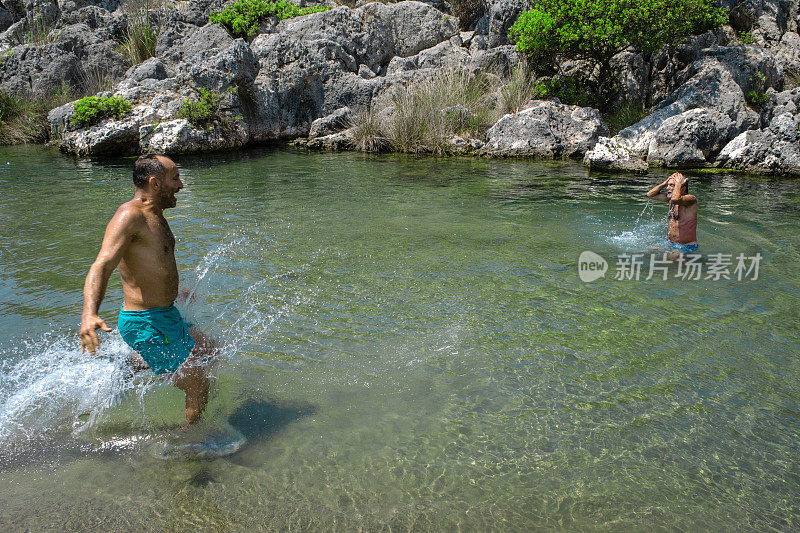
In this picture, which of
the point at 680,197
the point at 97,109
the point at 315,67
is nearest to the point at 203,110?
the point at 97,109

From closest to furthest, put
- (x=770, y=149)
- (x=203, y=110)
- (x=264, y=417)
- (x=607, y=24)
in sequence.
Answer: (x=264, y=417)
(x=770, y=149)
(x=607, y=24)
(x=203, y=110)

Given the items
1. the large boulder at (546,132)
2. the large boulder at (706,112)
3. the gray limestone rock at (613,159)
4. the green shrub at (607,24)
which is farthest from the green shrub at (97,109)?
the large boulder at (706,112)

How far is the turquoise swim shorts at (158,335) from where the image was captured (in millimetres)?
3215

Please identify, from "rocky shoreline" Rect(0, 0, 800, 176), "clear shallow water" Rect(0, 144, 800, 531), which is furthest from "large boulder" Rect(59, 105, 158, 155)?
"clear shallow water" Rect(0, 144, 800, 531)

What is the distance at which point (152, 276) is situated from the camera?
10.6 ft

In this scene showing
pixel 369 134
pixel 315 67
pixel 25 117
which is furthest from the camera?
pixel 25 117

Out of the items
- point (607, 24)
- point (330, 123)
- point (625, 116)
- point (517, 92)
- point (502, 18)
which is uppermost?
point (502, 18)

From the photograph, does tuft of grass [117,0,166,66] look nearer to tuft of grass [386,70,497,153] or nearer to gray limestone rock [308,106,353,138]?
gray limestone rock [308,106,353,138]

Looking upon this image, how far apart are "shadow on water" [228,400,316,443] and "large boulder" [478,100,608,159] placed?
11073 millimetres

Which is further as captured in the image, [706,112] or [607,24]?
[607,24]

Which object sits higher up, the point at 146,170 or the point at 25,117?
the point at 25,117

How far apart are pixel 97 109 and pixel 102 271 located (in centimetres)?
1328

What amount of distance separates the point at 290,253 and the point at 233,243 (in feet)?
2.89

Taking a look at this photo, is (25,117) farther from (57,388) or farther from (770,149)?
(770,149)
